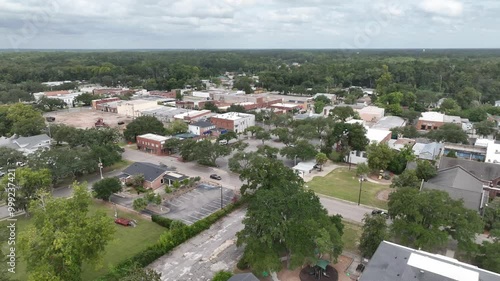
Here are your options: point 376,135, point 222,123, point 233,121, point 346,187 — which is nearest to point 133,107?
point 222,123

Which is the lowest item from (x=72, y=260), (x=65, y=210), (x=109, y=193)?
(x=109, y=193)

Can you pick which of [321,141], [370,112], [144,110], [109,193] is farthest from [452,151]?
[144,110]

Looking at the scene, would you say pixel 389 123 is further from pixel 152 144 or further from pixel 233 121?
pixel 152 144

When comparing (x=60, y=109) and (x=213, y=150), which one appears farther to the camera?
(x=60, y=109)

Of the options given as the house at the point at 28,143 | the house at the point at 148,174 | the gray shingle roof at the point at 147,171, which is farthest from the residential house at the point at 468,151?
the house at the point at 28,143

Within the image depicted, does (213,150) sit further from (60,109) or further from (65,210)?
(60,109)

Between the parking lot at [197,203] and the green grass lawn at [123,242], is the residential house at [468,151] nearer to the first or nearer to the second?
the parking lot at [197,203]

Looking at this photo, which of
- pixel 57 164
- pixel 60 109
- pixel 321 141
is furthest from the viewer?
pixel 60 109
